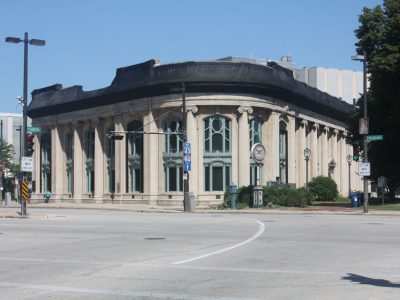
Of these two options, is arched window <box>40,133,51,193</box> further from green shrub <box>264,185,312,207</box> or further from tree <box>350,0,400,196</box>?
tree <box>350,0,400,196</box>

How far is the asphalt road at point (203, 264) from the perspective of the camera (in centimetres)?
1002

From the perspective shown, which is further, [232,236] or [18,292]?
[232,236]

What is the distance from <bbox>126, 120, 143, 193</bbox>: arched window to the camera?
56781mm

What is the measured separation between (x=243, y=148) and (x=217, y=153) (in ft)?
7.31

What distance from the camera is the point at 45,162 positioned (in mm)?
69750

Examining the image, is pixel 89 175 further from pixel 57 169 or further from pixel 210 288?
pixel 210 288

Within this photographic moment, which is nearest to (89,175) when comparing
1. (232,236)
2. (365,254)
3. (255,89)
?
(255,89)

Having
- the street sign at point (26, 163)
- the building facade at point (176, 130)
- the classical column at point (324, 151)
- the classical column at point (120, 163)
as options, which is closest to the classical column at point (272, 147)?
the building facade at point (176, 130)

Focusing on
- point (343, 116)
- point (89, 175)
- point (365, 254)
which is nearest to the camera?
point (365, 254)

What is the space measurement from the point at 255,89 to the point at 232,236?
112ft

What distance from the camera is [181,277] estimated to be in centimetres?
1151

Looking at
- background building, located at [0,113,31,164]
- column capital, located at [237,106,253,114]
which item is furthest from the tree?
background building, located at [0,113,31,164]

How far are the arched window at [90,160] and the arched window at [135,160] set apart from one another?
21.1 ft

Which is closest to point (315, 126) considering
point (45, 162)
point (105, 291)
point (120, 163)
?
point (120, 163)
